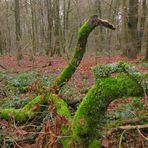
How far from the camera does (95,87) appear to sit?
479cm

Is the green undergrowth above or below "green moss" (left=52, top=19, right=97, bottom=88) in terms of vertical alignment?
below

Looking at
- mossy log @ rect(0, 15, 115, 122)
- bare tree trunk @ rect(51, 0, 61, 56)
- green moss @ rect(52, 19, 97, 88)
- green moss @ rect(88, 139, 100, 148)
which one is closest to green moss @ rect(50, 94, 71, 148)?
mossy log @ rect(0, 15, 115, 122)

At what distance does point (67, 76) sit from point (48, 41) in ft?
87.2

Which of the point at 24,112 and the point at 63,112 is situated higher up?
the point at 63,112

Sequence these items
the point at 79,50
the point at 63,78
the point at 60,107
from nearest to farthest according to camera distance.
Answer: the point at 60,107
the point at 79,50
the point at 63,78

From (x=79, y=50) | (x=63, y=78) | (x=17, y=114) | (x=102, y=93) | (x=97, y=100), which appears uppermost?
(x=79, y=50)

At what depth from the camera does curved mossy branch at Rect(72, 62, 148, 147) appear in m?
4.59

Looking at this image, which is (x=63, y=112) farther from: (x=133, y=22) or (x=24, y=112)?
(x=133, y=22)

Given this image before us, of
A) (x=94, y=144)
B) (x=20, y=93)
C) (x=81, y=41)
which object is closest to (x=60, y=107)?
(x=94, y=144)

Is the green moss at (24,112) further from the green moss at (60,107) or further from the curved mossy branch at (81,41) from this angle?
the green moss at (60,107)

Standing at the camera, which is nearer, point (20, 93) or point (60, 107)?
point (60, 107)

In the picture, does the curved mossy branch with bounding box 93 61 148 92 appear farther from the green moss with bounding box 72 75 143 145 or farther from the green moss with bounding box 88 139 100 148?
the green moss with bounding box 88 139 100 148

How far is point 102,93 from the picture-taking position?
15.5 feet

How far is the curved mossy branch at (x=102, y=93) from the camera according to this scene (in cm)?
459
